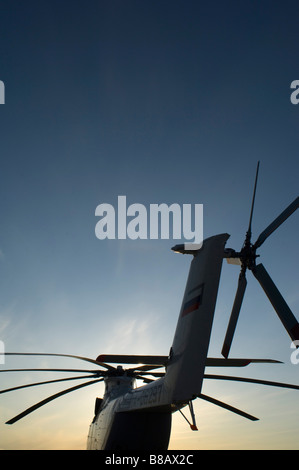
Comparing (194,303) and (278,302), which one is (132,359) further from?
(278,302)

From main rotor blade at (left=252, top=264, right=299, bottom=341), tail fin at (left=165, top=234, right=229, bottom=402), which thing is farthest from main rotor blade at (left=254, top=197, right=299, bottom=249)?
→ tail fin at (left=165, top=234, right=229, bottom=402)

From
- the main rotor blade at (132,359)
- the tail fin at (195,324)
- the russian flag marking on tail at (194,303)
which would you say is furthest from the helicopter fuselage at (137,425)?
the russian flag marking on tail at (194,303)

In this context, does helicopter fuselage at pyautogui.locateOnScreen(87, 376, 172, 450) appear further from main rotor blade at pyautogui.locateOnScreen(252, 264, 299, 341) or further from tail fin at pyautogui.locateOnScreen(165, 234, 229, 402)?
main rotor blade at pyautogui.locateOnScreen(252, 264, 299, 341)

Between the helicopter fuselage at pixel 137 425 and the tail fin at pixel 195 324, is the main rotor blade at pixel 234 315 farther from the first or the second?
the helicopter fuselage at pixel 137 425

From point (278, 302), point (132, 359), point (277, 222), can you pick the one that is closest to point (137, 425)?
point (132, 359)
